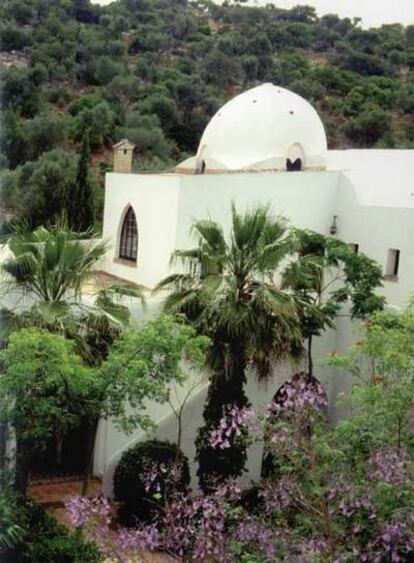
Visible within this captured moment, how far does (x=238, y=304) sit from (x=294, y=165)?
34.8 feet

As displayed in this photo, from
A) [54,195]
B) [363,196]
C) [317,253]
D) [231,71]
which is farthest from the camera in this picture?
[231,71]

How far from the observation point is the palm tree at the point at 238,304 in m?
11.8

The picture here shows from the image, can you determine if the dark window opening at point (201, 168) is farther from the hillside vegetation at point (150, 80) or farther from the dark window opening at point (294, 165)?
the hillside vegetation at point (150, 80)

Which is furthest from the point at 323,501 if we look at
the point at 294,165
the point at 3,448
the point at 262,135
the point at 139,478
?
the point at 294,165

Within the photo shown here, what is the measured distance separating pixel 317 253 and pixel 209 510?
8.54 m

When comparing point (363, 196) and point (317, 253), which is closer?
point (317, 253)

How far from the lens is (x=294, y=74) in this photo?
6519 centimetres

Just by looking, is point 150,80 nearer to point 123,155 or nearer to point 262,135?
point 262,135

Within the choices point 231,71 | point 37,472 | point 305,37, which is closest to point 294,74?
point 231,71

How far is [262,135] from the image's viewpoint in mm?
20875

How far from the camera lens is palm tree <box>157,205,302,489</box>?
1184 centimetres

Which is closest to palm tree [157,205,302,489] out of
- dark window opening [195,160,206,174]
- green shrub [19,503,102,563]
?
green shrub [19,503,102,563]

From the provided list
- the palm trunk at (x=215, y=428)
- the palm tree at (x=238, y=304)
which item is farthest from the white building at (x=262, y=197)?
the palm tree at (x=238, y=304)

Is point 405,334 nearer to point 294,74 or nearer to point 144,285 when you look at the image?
point 144,285
